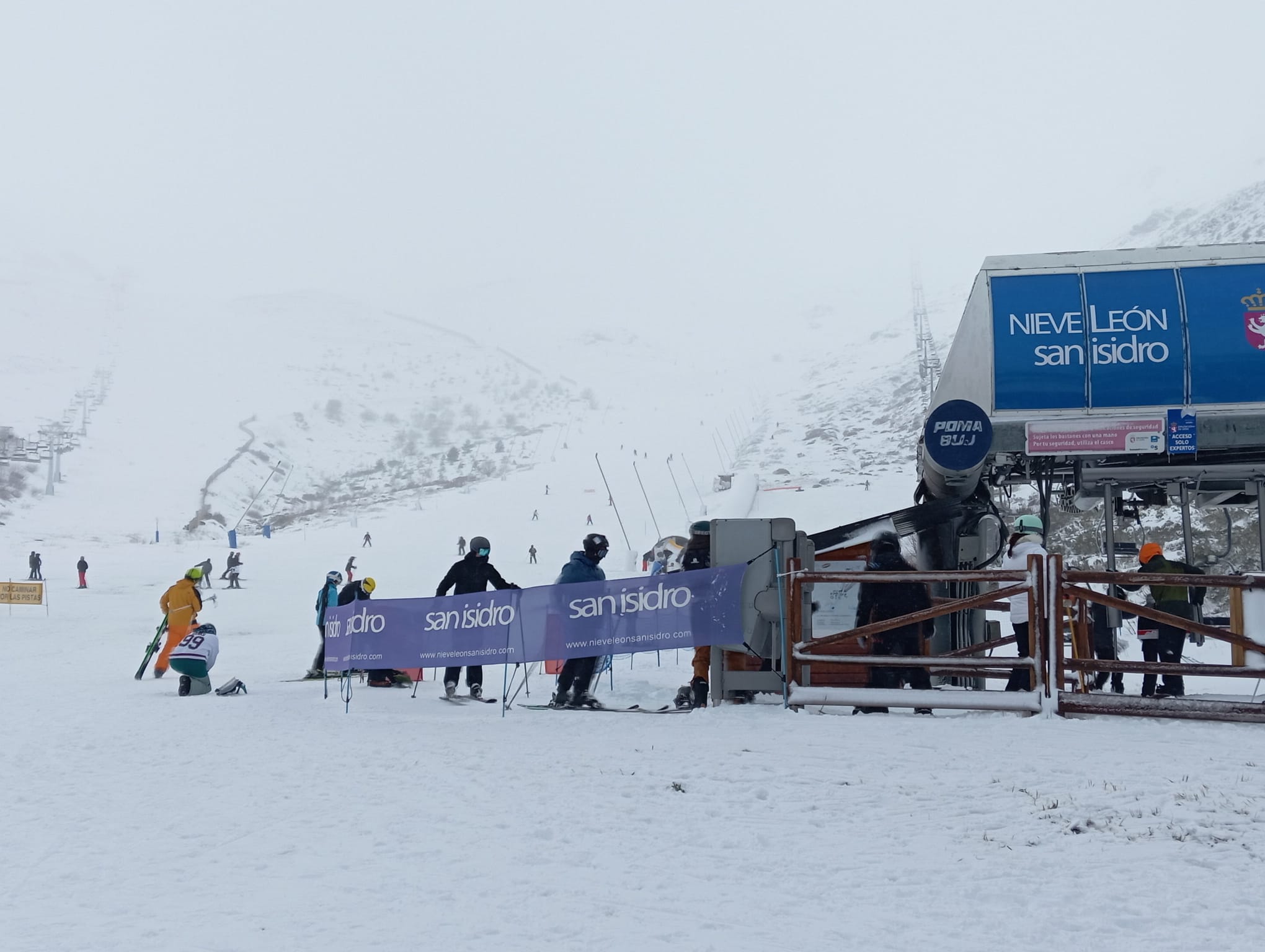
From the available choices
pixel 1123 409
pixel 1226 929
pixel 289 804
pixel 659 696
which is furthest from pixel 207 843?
pixel 1123 409

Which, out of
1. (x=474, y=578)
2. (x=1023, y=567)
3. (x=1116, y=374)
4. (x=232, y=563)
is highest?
(x=1116, y=374)

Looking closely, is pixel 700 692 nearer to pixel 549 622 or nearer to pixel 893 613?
pixel 549 622

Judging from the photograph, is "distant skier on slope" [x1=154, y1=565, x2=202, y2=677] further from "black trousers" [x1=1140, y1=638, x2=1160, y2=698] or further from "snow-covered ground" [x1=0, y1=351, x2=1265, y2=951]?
"black trousers" [x1=1140, y1=638, x2=1160, y2=698]

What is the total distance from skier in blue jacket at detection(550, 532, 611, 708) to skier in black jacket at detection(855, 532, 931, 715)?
2.44 m

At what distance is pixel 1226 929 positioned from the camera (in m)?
3.87

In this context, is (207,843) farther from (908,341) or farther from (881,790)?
(908,341)

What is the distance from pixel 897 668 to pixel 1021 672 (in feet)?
4.10

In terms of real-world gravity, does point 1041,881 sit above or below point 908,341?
below

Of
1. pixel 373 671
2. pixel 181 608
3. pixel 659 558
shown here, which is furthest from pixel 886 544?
pixel 659 558

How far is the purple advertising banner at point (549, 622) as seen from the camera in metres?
8.80

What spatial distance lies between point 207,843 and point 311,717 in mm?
4158

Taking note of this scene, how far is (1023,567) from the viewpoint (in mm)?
9188

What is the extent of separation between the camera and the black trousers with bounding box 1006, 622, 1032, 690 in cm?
918

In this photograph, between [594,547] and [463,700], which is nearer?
[594,547]
